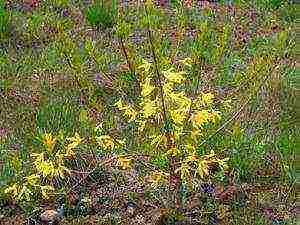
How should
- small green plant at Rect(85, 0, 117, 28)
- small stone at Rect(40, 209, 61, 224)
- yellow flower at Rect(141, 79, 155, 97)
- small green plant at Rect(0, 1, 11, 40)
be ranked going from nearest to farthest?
yellow flower at Rect(141, 79, 155, 97), small stone at Rect(40, 209, 61, 224), small green plant at Rect(0, 1, 11, 40), small green plant at Rect(85, 0, 117, 28)

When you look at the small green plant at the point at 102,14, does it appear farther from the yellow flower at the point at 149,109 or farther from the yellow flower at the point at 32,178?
the yellow flower at the point at 149,109

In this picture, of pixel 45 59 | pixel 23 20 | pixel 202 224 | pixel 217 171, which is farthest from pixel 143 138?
pixel 23 20

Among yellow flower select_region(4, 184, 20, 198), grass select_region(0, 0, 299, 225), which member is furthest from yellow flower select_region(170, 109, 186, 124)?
yellow flower select_region(4, 184, 20, 198)

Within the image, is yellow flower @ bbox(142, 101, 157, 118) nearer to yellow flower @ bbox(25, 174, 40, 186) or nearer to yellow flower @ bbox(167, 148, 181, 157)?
yellow flower @ bbox(167, 148, 181, 157)

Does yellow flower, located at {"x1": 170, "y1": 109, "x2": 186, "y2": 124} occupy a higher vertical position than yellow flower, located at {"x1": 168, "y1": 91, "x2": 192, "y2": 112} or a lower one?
lower

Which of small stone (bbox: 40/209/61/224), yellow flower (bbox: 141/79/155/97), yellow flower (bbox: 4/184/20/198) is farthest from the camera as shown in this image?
small stone (bbox: 40/209/61/224)

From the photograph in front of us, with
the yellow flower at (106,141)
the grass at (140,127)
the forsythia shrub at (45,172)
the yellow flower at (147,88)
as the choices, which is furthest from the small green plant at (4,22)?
the yellow flower at (147,88)

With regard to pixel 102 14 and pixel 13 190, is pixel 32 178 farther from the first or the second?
pixel 102 14

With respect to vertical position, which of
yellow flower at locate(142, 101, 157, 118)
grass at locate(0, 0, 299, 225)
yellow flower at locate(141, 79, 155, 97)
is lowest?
grass at locate(0, 0, 299, 225)

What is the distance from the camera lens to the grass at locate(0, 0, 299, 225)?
362cm

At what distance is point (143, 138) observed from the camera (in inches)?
174

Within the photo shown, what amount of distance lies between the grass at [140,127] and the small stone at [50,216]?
1.6 inches

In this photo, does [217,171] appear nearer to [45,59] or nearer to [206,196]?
[206,196]

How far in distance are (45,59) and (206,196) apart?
6.39 feet
